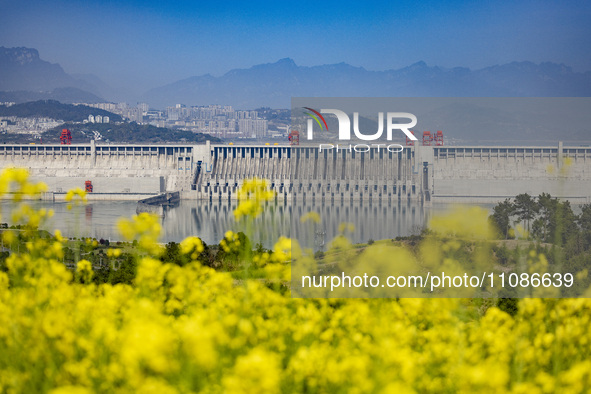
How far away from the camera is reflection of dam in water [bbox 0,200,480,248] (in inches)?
899

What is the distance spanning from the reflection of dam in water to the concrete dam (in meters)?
1.46

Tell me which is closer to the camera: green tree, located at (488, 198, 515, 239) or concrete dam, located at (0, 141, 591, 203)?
green tree, located at (488, 198, 515, 239)

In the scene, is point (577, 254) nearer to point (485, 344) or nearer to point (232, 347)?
point (485, 344)

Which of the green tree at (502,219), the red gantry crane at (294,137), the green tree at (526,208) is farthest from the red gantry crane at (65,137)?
the green tree at (526,208)

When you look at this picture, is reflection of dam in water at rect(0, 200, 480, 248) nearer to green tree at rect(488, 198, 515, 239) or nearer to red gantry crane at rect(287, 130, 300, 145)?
red gantry crane at rect(287, 130, 300, 145)

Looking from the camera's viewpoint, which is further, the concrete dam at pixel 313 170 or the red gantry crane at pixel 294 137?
the red gantry crane at pixel 294 137

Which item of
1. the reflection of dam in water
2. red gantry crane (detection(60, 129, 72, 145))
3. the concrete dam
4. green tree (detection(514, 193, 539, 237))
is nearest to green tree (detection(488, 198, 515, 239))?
green tree (detection(514, 193, 539, 237))

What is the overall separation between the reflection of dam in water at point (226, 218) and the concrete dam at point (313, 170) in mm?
1458

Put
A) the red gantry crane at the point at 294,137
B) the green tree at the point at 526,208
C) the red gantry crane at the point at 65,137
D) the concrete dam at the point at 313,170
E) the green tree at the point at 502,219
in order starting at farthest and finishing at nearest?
the red gantry crane at the point at 65,137 < the red gantry crane at the point at 294,137 < the concrete dam at the point at 313,170 < the green tree at the point at 526,208 < the green tree at the point at 502,219

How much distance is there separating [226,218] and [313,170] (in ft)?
32.4

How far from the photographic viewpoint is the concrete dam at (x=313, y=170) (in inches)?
1391

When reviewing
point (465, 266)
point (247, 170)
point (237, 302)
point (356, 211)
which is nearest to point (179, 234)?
point (356, 211)

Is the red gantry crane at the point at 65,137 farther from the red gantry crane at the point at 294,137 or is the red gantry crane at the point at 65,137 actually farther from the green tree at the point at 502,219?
the green tree at the point at 502,219

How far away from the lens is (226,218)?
30641 mm
